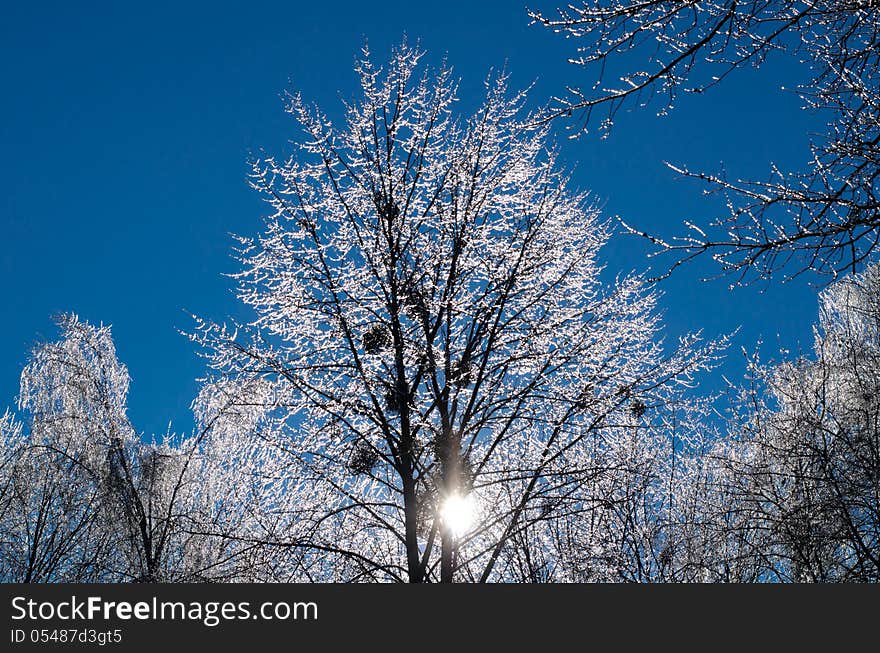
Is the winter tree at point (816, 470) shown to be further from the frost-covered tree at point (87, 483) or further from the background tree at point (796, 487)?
the frost-covered tree at point (87, 483)

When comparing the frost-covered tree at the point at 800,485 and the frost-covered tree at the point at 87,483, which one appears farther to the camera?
the frost-covered tree at the point at 87,483

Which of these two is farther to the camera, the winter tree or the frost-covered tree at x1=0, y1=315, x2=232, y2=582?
the frost-covered tree at x1=0, y1=315, x2=232, y2=582

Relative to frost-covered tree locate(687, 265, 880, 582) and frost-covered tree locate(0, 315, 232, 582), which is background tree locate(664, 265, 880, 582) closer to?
frost-covered tree locate(687, 265, 880, 582)

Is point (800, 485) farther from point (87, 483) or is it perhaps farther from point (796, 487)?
point (87, 483)

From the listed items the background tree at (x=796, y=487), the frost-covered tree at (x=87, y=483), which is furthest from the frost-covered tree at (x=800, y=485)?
the frost-covered tree at (x=87, y=483)

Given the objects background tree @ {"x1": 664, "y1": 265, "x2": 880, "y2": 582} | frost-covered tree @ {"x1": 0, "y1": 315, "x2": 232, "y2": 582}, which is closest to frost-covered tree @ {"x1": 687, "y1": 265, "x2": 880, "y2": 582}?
background tree @ {"x1": 664, "y1": 265, "x2": 880, "y2": 582}

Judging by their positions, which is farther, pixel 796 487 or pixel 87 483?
pixel 87 483

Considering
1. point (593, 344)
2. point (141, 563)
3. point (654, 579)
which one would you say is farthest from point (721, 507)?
point (141, 563)

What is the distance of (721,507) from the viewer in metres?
9.97

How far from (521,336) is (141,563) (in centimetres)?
798

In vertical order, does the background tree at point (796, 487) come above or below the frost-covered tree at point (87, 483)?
below

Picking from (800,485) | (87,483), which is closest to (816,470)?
(800,485)

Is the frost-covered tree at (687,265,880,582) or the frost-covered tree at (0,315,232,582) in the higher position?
the frost-covered tree at (0,315,232,582)

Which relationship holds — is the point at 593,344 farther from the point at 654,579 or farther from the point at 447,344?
the point at 654,579
